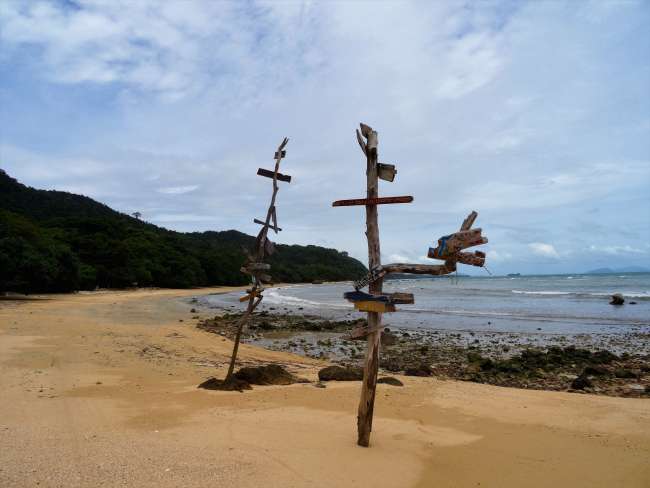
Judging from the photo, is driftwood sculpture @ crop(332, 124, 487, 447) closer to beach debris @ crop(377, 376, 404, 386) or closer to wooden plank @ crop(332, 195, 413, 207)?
wooden plank @ crop(332, 195, 413, 207)

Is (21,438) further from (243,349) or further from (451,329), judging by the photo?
(451,329)

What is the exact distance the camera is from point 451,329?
23.9 m

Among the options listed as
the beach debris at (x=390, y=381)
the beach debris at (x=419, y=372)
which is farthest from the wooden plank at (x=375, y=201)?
the beach debris at (x=419, y=372)

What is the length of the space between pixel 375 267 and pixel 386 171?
4.27 feet

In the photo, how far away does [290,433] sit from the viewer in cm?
648

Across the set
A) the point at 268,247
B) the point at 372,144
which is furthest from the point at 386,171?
the point at 268,247

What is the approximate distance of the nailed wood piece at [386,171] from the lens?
20.0 ft

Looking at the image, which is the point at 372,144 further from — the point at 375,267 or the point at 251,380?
the point at 251,380

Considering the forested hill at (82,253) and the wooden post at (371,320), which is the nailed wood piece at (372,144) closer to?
the wooden post at (371,320)

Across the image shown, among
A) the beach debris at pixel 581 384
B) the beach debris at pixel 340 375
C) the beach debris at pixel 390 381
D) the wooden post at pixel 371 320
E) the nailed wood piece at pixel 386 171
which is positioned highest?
the nailed wood piece at pixel 386 171

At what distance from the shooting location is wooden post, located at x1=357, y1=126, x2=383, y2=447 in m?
5.85

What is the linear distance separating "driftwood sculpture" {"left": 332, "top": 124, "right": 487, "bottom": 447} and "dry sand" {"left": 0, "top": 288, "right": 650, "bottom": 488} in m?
0.79

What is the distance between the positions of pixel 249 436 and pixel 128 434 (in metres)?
1.58

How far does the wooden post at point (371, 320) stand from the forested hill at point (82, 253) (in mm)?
4863
